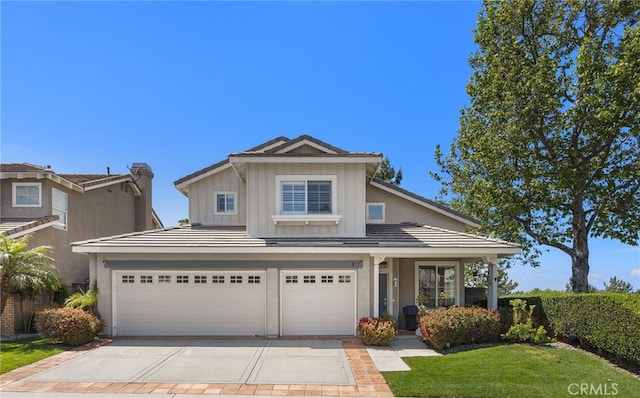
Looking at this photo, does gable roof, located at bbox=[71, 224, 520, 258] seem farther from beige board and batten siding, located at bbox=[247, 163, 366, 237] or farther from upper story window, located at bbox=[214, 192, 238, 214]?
upper story window, located at bbox=[214, 192, 238, 214]

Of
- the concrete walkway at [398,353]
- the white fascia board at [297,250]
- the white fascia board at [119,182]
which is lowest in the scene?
the concrete walkway at [398,353]

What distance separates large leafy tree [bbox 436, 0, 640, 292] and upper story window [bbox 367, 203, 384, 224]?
502 centimetres

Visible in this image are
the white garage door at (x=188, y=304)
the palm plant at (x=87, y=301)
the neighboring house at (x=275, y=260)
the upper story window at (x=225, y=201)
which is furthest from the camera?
the upper story window at (x=225, y=201)

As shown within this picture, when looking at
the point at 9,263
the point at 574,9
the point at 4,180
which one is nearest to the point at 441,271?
the point at 574,9

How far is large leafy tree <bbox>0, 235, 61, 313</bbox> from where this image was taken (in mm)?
12477

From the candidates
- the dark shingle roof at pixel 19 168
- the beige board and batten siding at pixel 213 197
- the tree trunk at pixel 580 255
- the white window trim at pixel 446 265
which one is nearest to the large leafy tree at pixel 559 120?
the tree trunk at pixel 580 255

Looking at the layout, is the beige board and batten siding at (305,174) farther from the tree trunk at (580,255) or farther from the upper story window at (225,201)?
the tree trunk at (580,255)

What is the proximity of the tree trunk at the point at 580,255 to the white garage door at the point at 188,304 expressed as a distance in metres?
13.0

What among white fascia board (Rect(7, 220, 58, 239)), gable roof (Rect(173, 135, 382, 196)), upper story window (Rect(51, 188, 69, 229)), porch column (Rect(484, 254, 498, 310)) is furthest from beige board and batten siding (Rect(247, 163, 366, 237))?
upper story window (Rect(51, 188, 69, 229))

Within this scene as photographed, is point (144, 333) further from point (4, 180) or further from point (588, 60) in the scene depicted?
point (588, 60)

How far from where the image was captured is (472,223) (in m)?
16.1

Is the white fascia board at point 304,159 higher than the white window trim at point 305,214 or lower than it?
higher

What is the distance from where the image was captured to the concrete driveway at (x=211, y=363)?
8.36 metres

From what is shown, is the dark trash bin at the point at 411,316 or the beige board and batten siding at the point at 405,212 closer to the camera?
the dark trash bin at the point at 411,316
